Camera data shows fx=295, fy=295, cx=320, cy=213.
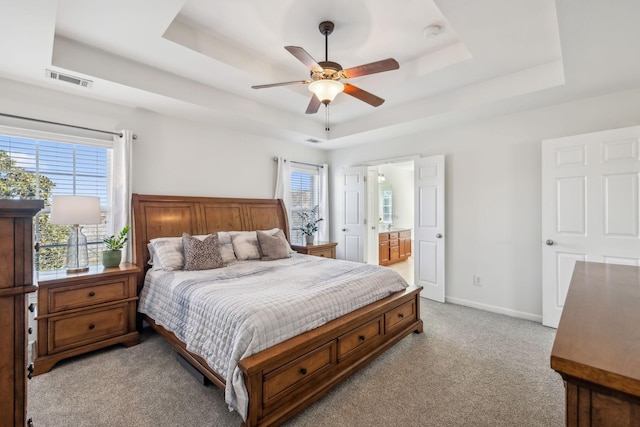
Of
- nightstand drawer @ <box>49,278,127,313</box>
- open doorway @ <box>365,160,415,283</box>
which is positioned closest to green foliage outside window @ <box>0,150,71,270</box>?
nightstand drawer @ <box>49,278,127,313</box>

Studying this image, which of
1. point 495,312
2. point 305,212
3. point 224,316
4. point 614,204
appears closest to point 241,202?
point 305,212

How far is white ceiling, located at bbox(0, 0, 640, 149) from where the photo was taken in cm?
210

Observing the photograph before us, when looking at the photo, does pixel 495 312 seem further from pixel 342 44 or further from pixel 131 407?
pixel 131 407

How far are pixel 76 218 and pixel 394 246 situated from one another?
6.07m

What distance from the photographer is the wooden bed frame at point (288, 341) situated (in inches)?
69.5

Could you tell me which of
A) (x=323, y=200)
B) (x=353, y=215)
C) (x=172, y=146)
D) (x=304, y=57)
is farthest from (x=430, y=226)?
(x=172, y=146)

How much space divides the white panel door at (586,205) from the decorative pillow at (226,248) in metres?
3.58

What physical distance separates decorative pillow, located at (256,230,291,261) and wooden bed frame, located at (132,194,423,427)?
58cm

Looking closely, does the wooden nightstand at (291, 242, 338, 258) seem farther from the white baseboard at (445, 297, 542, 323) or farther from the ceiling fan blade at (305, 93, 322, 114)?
the ceiling fan blade at (305, 93, 322, 114)

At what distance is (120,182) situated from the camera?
330 centimetres

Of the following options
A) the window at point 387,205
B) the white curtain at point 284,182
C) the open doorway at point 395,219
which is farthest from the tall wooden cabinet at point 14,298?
the window at point 387,205

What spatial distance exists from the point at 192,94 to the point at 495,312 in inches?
179

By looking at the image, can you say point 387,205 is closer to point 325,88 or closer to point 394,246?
point 394,246

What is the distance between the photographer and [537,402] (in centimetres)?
203
